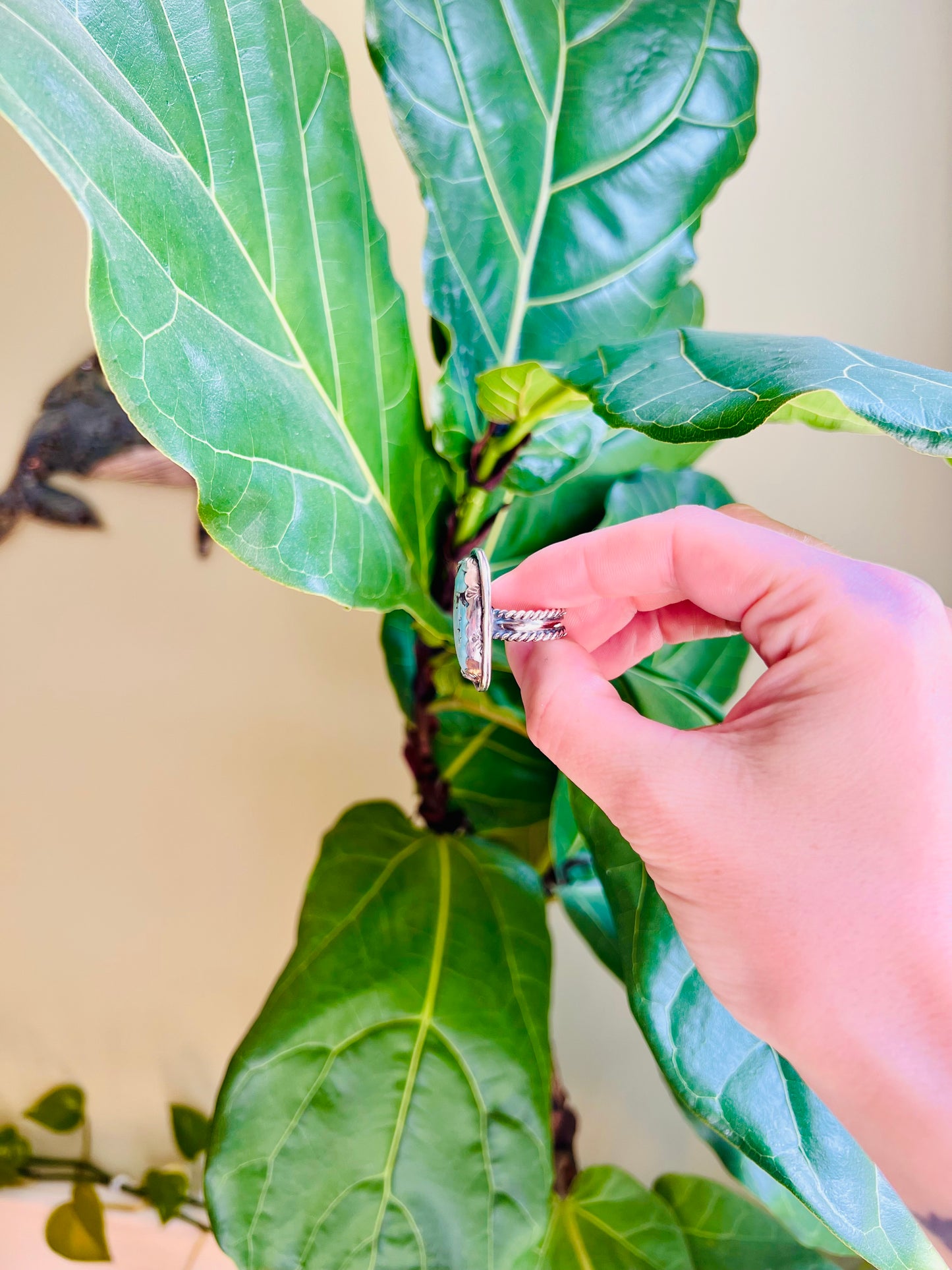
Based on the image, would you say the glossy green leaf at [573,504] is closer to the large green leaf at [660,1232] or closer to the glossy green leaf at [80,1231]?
the large green leaf at [660,1232]

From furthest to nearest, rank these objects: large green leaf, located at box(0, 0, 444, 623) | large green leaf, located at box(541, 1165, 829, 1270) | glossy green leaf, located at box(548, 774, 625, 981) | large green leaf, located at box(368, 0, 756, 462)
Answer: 1. large green leaf, located at box(541, 1165, 829, 1270)
2. glossy green leaf, located at box(548, 774, 625, 981)
3. large green leaf, located at box(368, 0, 756, 462)
4. large green leaf, located at box(0, 0, 444, 623)

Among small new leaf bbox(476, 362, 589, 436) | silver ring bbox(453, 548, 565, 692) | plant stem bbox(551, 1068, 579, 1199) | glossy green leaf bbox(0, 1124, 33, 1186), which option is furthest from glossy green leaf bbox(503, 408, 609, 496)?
glossy green leaf bbox(0, 1124, 33, 1186)

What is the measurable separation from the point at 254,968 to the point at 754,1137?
2.28 ft

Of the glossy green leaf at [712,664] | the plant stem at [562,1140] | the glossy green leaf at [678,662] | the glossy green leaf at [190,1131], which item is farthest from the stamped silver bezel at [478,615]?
the glossy green leaf at [190,1131]

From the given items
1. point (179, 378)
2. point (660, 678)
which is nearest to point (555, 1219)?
point (660, 678)

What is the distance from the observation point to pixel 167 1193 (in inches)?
35.3

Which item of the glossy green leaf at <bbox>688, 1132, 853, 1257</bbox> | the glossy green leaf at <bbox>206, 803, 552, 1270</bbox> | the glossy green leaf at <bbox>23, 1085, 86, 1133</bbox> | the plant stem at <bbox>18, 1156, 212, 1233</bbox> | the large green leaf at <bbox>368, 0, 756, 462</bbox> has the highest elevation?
the large green leaf at <bbox>368, 0, 756, 462</bbox>

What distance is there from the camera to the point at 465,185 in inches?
21.0

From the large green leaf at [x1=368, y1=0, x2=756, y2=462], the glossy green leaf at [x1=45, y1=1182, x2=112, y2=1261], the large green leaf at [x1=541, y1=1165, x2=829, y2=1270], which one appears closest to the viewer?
the large green leaf at [x1=368, y1=0, x2=756, y2=462]

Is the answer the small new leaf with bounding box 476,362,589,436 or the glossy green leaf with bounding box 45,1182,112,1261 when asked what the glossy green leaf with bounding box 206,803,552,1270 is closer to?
the small new leaf with bounding box 476,362,589,436

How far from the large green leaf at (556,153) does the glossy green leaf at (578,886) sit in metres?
0.27

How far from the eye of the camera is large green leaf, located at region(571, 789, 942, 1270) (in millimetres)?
419

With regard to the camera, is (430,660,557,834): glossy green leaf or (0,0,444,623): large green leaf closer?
(0,0,444,623): large green leaf

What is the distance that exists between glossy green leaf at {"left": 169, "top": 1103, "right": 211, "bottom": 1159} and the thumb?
2.52 feet
